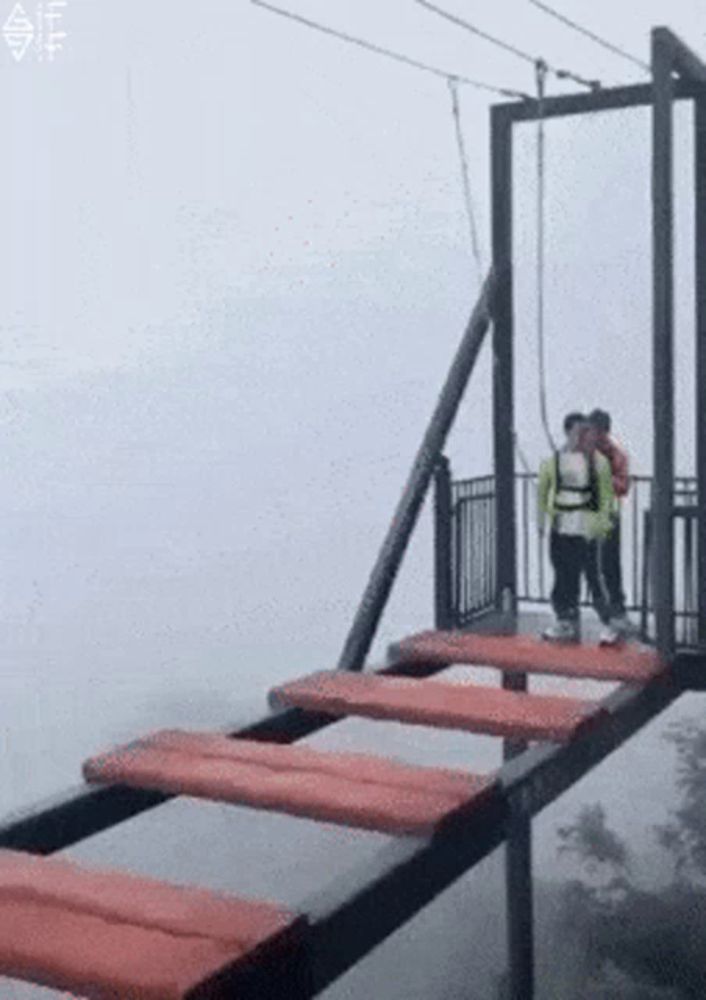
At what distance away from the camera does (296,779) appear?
6.55 m

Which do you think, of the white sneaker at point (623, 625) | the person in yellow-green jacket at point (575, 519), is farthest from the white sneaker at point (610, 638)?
the white sneaker at point (623, 625)

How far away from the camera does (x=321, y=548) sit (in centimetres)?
14000

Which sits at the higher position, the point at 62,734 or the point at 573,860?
the point at 573,860

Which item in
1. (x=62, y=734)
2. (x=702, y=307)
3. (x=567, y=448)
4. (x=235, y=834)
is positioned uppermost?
(x=702, y=307)

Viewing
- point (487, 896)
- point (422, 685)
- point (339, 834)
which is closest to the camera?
point (422, 685)

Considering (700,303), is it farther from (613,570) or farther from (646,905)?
(646,905)

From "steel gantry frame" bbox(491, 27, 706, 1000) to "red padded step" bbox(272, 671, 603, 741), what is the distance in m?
0.54

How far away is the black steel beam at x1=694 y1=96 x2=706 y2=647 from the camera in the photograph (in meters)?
9.75

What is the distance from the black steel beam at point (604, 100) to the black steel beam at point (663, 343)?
103 cm

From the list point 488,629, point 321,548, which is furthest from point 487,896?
point 321,548

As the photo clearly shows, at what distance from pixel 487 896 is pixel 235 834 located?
13.0 meters

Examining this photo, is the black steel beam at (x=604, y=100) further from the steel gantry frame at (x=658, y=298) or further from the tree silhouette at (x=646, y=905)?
the tree silhouette at (x=646, y=905)

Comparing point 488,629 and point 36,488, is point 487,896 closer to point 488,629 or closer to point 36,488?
point 488,629

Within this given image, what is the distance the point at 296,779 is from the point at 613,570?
4.67 m
